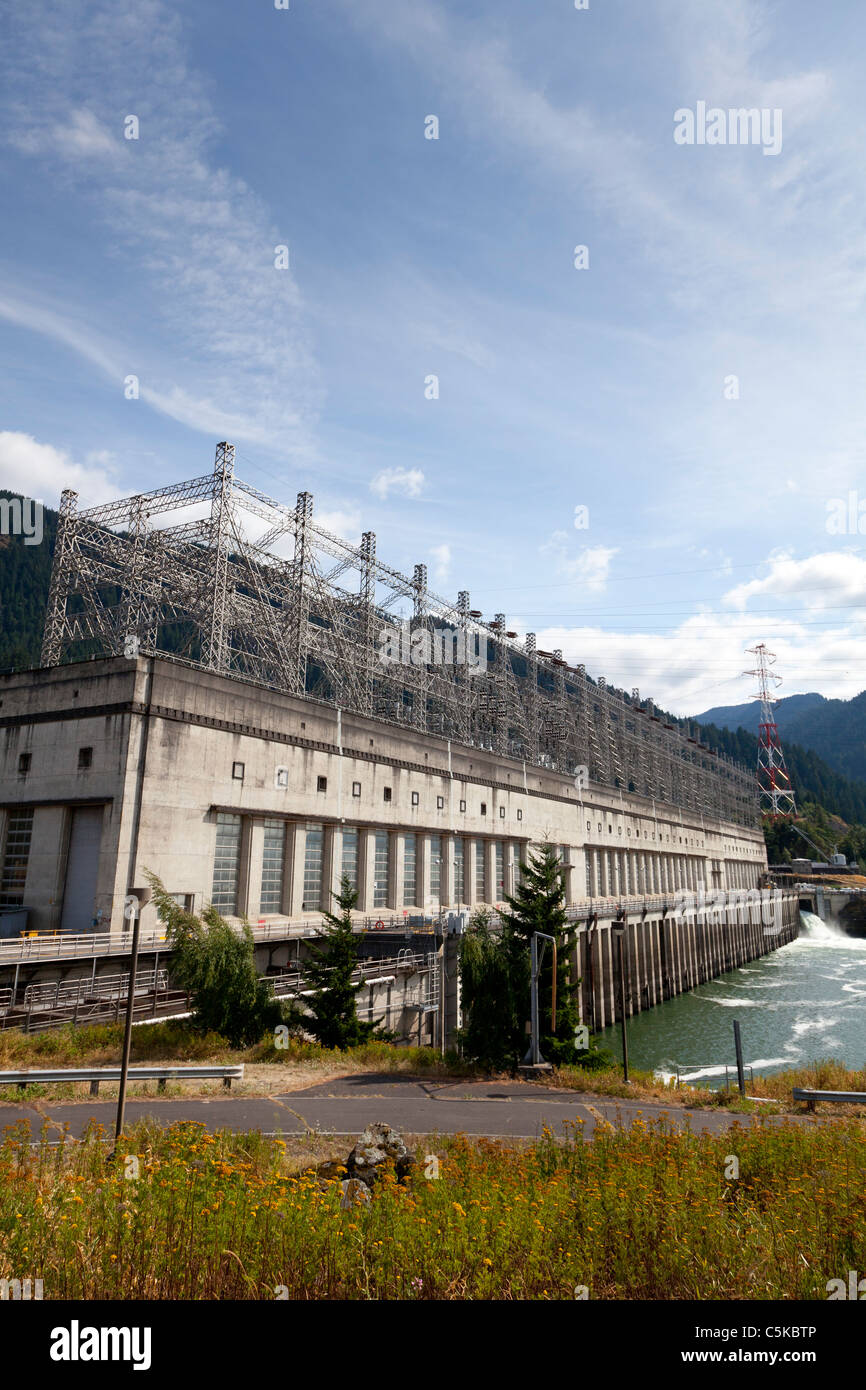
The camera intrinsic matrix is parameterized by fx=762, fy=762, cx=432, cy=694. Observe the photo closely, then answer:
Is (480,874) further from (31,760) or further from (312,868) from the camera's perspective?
(31,760)

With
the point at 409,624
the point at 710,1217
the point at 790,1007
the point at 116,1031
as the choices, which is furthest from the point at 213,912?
the point at 790,1007

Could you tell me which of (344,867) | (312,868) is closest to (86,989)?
(312,868)

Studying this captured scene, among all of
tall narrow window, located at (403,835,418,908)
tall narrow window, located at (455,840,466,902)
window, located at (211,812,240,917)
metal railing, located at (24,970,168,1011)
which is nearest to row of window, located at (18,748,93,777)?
window, located at (211,812,240,917)

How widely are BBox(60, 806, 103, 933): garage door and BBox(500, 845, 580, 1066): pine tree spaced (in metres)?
16.4

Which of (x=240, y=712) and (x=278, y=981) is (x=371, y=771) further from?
(x=278, y=981)

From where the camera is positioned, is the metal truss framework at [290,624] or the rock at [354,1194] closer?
the rock at [354,1194]

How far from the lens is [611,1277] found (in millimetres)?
7297

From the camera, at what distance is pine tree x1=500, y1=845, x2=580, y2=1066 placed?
21.8 metres

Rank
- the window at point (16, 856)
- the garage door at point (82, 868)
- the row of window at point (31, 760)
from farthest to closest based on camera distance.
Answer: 1. the window at point (16, 856)
2. the row of window at point (31, 760)
3. the garage door at point (82, 868)

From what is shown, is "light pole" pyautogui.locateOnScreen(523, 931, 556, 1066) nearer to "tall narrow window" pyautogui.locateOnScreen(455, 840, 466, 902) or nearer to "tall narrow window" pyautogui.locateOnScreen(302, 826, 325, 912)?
"tall narrow window" pyautogui.locateOnScreen(302, 826, 325, 912)

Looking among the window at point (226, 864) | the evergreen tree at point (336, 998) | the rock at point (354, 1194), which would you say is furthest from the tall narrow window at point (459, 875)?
the rock at point (354, 1194)

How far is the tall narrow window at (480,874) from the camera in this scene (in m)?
51.5

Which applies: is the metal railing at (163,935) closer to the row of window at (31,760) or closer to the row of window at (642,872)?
the row of window at (31,760)

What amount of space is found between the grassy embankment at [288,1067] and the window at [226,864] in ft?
32.0
